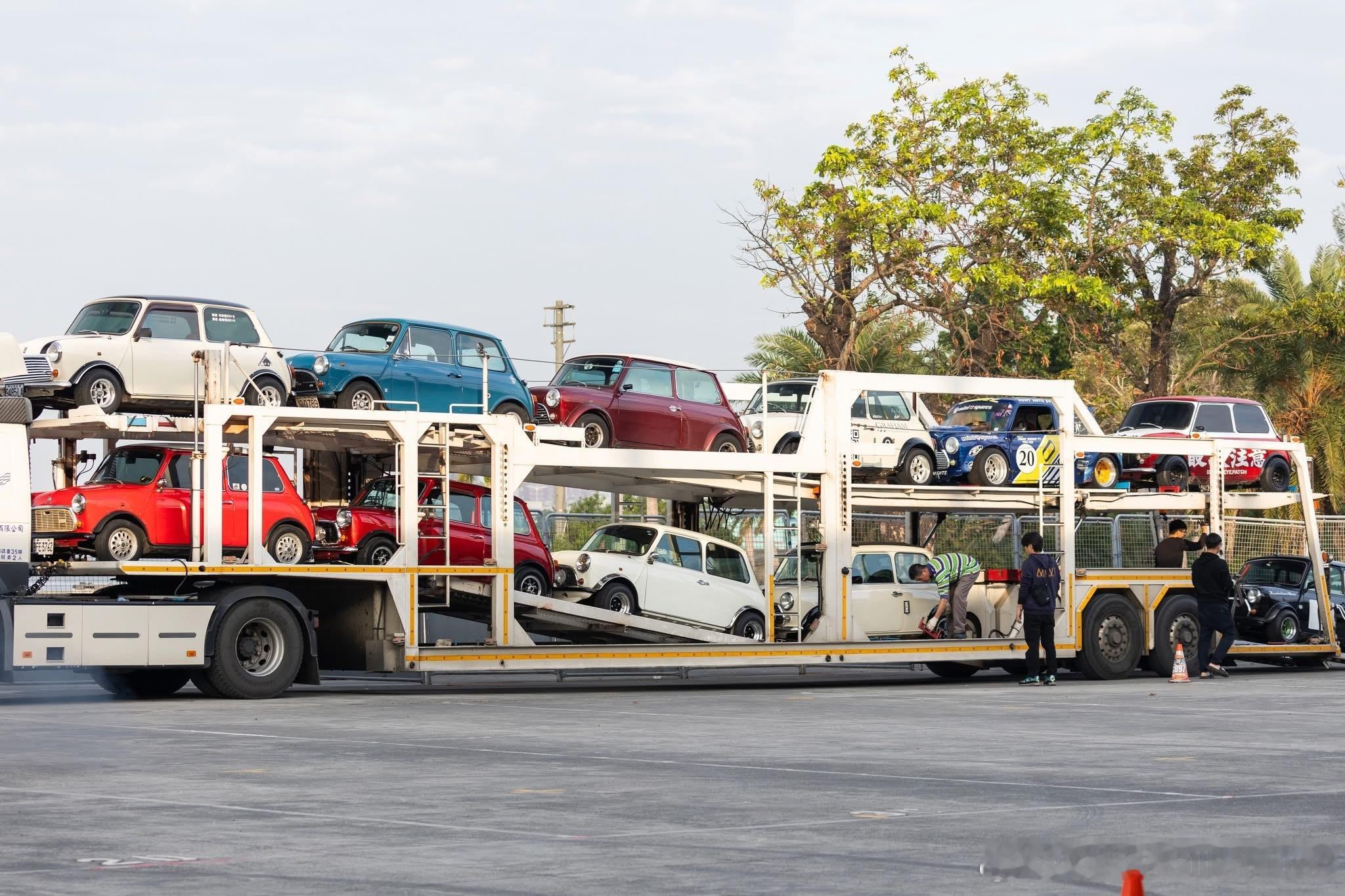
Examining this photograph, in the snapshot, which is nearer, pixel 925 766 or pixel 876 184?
pixel 925 766

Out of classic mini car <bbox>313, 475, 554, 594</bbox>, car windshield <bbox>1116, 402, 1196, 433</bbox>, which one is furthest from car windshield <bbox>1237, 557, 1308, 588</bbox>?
classic mini car <bbox>313, 475, 554, 594</bbox>

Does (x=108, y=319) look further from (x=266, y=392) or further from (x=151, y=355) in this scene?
(x=266, y=392)

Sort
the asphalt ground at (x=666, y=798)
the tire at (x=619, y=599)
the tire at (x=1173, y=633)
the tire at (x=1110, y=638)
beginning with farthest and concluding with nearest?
the tire at (x=1173, y=633) → the tire at (x=1110, y=638) → the tire at (x=619, y=599) → the asphalt ground at (x=666, y=798)

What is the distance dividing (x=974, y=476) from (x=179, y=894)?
55.3 ft

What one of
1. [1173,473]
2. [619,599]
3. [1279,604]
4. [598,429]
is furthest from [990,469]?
[619,599]

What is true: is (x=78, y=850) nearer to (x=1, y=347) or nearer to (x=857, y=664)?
(x=1, y=347)

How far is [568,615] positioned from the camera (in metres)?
19.4

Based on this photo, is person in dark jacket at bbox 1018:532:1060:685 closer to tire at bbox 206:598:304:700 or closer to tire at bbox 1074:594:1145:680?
tire at bbox 1074:594:1145:680

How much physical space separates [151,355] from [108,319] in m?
0.62

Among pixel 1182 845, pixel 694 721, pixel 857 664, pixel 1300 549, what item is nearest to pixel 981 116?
pixel 1300 549

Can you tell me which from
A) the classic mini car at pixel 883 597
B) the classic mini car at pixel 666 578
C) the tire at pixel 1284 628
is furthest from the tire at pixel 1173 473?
the classic mini car at pixel 666 578

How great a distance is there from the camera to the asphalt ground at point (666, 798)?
24.2 feet

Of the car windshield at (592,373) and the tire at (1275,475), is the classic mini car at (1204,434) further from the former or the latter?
the car windshield at (592,373)

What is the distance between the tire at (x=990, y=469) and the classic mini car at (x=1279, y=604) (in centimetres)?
391
